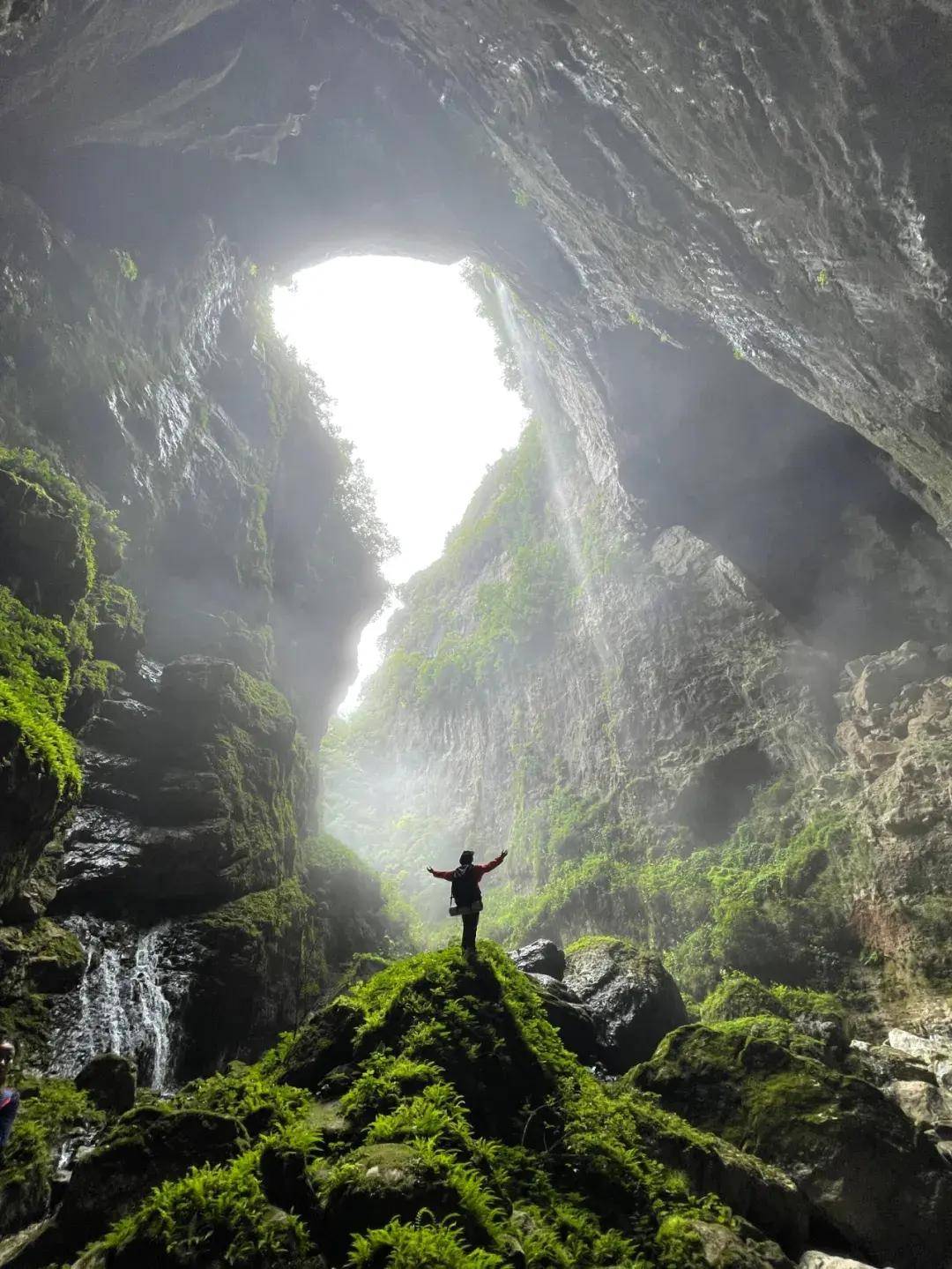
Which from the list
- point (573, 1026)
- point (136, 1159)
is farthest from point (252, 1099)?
point (573, 1026)

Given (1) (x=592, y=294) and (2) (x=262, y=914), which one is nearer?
(2) (x=262, y=914)

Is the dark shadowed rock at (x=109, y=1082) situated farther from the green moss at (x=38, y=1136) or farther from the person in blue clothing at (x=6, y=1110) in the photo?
the person in blue clothing at (x=6, y=1110)

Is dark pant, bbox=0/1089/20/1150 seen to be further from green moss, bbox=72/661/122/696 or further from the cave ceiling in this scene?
the cave ceiling

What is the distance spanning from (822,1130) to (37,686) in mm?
10611

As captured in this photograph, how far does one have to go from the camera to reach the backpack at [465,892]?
7.28 metres

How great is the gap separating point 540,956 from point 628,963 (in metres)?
1.65

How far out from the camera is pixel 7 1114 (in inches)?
218

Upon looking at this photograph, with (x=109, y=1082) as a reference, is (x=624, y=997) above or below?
below

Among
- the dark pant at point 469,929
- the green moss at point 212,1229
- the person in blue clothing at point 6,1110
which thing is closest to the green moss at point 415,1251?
the green moss at point 212,1229

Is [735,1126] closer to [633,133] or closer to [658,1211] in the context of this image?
[658,1211]

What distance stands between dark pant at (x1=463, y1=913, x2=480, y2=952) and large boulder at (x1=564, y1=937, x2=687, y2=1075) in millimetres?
3343

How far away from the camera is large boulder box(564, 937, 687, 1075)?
9445 mm

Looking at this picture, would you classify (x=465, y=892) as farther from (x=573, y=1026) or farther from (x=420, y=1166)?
(x=420, y=1166)

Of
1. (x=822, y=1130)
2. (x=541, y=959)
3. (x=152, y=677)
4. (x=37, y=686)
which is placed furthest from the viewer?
(x=152, y=677)
